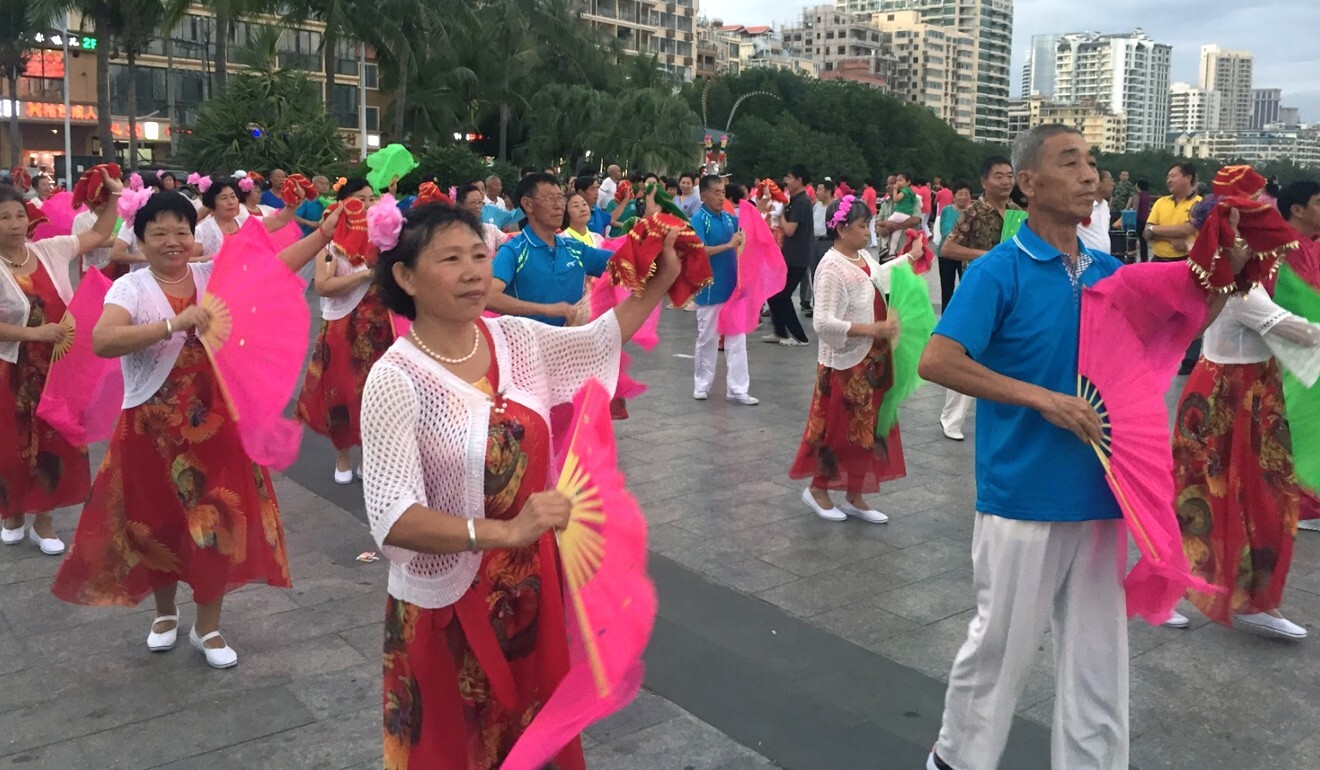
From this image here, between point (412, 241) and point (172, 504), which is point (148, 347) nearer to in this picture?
point (172, 504)

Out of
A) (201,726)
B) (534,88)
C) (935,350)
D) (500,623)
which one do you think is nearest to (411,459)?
(500,623)

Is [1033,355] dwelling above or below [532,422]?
above

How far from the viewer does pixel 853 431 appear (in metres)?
6.27

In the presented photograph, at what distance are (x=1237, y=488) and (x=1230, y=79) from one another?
200 meters

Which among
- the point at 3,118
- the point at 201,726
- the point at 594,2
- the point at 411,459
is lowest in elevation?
the point at 201,726

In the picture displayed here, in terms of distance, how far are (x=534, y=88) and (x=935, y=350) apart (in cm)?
5175

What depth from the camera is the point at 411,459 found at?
247 centimetres

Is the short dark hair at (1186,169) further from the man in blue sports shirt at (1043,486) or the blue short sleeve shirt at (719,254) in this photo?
the man in blue sports shirt at (1043,486)

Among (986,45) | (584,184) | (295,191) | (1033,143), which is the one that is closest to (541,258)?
(295,191)

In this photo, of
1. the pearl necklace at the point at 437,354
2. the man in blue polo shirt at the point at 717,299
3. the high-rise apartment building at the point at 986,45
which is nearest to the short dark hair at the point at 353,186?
the man in blue polo shirt at the point at 717,299

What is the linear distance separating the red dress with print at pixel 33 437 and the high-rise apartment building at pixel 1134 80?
196 metres

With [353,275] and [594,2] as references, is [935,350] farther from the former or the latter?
[594,2]

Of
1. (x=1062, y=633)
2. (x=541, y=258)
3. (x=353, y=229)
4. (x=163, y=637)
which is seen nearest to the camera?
(x=1062, y=633)

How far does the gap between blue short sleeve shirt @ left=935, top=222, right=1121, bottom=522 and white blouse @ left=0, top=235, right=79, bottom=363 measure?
14.6 ft
